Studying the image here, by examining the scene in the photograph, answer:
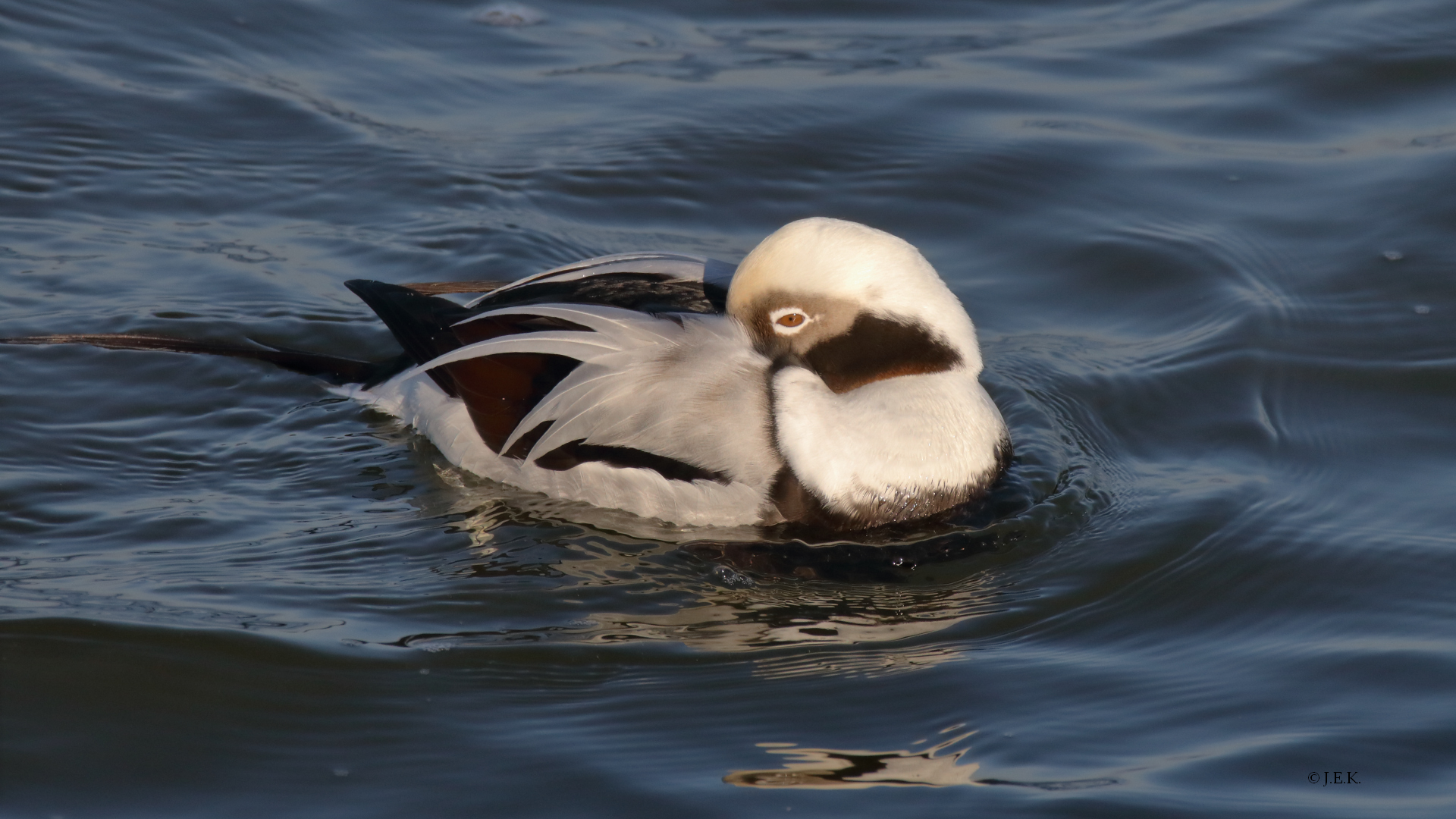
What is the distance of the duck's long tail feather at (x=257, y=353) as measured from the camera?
6.59 m

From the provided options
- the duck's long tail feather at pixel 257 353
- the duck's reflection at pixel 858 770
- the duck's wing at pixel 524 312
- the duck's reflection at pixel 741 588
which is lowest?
the duck's reflection at pixel 858 770

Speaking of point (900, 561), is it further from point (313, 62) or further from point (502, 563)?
point (313, 62)

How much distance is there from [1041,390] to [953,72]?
143 inches

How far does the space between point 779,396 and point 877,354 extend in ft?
1.34

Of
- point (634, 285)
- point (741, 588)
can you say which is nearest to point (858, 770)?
point (741, 588)

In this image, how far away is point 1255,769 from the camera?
4.38 meters

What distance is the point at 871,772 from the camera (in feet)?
14.4

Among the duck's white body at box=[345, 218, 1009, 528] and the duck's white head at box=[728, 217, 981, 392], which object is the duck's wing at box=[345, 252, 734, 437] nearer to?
the duck's white body at box=[345, 218, 1009, 528]

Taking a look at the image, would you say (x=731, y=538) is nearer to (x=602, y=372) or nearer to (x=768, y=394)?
(x=768, y=394)

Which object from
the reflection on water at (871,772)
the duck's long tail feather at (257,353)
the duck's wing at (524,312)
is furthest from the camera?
the duck's long tail feather at (257,353)

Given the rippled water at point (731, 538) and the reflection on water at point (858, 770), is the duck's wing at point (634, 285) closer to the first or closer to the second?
the rippled water at point (731, 538)

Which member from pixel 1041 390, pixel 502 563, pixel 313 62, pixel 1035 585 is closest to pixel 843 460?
pixel 1035 585

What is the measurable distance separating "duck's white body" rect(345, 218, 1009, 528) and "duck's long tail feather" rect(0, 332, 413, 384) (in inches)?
36.2

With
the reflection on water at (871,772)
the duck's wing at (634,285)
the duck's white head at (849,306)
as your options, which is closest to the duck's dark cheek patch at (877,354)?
the duck's white head at (849,306)
